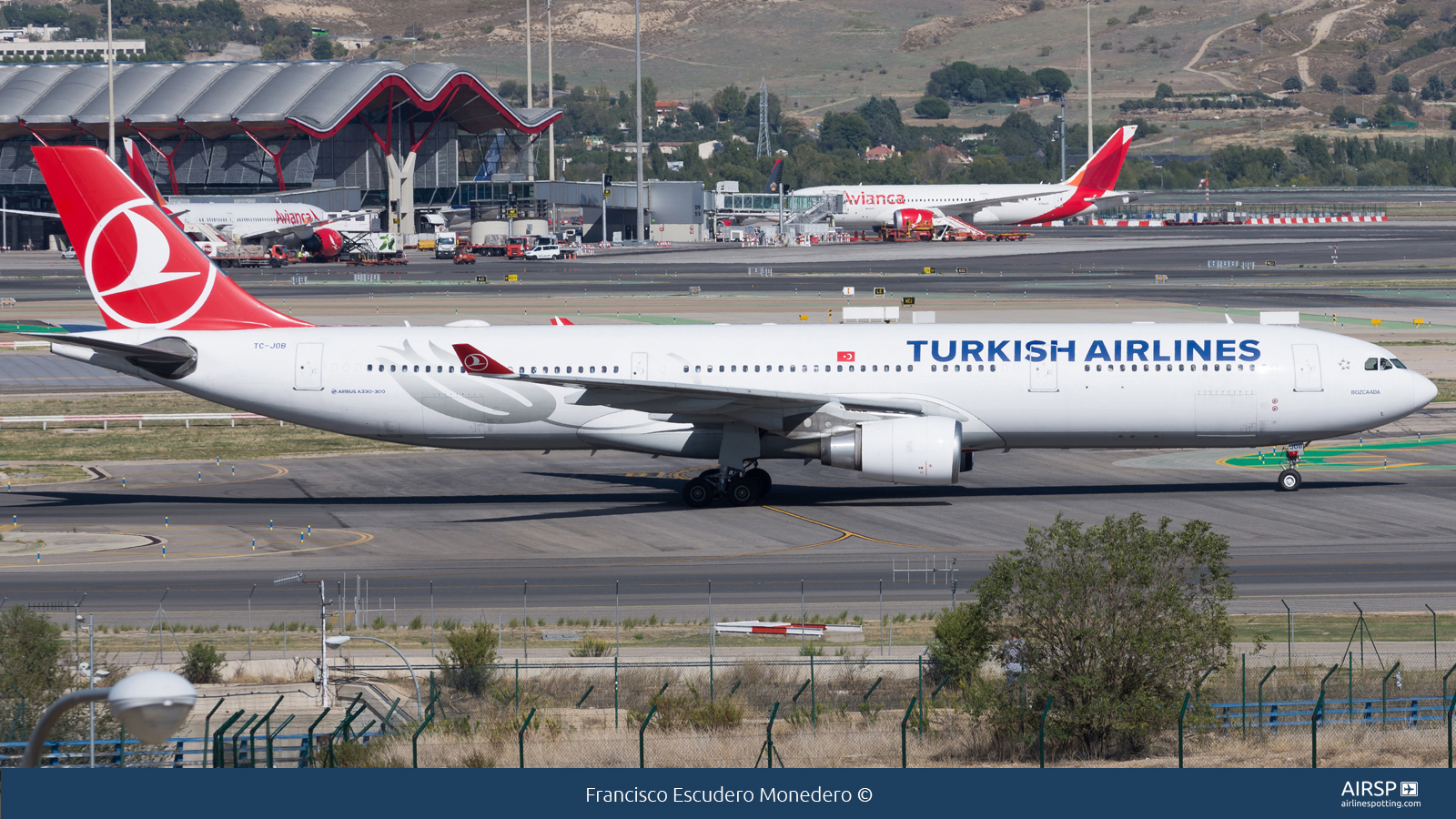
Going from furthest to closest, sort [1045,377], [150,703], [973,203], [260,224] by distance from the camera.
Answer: [973,203] < [260,224] < [1045,377] < [150,703]

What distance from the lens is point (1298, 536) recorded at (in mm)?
40281

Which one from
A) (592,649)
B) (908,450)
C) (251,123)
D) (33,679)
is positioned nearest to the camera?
Answer: (33,679)

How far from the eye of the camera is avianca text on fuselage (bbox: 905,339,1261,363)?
4409cm

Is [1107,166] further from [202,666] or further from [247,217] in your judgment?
[202,666]

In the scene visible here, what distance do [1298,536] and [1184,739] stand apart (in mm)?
18534

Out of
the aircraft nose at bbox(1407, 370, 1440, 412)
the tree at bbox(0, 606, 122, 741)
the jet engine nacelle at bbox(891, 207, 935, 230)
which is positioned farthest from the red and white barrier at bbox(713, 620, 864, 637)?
the jet engine nacelle at bbox(891, 207, 935, 230)

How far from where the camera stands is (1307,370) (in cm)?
4412

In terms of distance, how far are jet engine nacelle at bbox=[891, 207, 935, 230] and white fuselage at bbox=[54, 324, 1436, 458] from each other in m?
135

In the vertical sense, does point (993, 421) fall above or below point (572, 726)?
above

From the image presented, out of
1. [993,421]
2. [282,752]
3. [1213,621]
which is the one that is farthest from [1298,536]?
[282,752]

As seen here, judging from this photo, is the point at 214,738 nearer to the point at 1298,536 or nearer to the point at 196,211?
the point at 1298,536

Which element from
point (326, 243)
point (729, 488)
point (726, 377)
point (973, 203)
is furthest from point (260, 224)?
point (729, 488)

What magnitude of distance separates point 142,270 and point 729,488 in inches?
732

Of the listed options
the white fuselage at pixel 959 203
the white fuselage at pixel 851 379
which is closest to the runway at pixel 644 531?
the white fuselage at pixel 851 379
